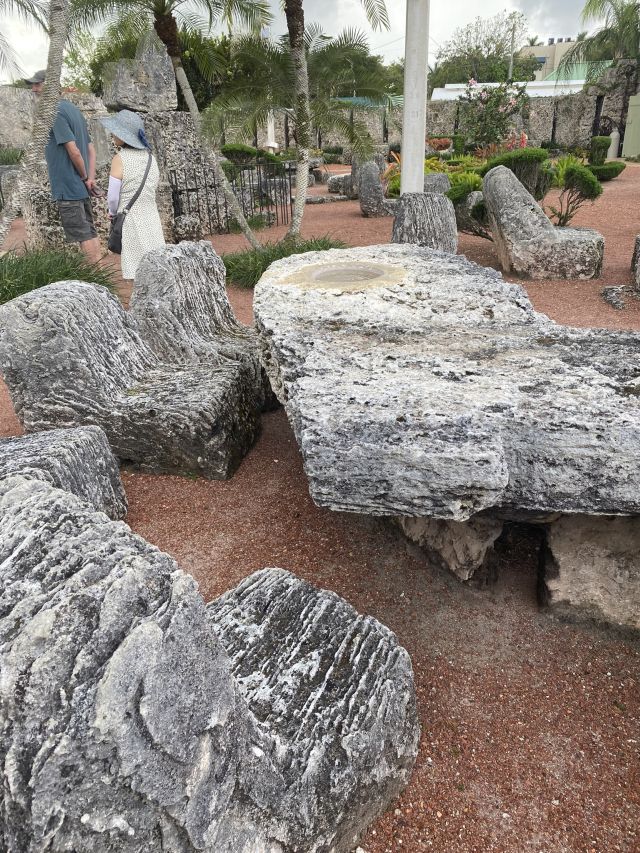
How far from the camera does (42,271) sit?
5.62 m

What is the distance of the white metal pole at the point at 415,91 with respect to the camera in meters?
7.21

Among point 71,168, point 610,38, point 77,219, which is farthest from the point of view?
point 610,38

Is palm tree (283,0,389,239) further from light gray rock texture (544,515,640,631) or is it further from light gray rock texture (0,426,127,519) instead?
light gray rock texture (544,515,640,631)

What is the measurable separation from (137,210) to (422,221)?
9.26ft

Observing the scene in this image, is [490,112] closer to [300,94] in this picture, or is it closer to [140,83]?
[300,94]

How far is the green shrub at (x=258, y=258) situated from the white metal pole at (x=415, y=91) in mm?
1265

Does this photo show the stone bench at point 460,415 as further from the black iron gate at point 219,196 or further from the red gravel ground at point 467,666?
the black iron gate at point 219,196

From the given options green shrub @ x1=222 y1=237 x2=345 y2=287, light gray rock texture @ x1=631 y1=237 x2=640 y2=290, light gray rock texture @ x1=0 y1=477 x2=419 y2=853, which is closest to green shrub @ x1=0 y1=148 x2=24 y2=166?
green shrub @ x1=222 y1=237 x2=345 y2=287

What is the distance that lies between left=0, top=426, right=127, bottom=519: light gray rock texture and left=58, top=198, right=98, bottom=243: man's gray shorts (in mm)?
3925

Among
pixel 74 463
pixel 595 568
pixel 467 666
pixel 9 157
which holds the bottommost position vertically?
pixel 467 666

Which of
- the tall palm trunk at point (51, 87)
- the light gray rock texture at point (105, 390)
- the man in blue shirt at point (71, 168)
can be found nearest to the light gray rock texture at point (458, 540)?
the light gray rock texture at point (105, 390)

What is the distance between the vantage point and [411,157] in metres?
7.71

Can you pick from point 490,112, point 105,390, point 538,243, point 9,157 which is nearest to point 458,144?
point 490,112

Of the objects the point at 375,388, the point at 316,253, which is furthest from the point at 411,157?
the point at 375,388
